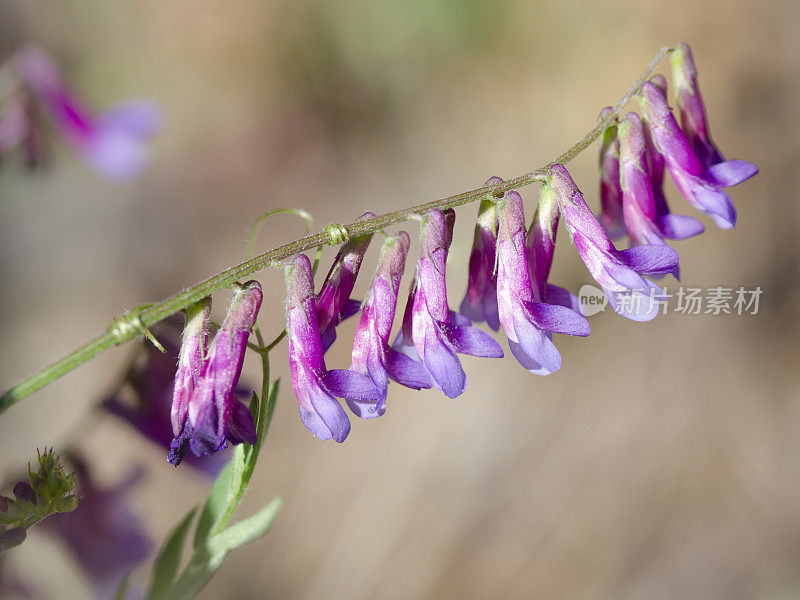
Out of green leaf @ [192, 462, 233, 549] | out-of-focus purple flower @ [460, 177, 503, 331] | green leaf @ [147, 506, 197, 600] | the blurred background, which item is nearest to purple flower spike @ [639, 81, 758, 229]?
out-of-focus purple flower @ [460, 177, 503, 331]

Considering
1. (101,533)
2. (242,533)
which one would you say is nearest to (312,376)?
(242,533)

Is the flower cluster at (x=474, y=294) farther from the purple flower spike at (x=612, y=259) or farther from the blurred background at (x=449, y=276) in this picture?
the blurred background at (x=449, y=276)

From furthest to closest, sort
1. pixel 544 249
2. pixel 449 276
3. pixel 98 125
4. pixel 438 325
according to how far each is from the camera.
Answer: pixel 449 276 < pixel 98 125 < pixel 544 249 < pixel 438 325

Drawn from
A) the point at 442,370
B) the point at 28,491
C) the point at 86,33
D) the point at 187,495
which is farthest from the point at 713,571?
the point at 86,33

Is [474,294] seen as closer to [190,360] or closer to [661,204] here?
[661,204]

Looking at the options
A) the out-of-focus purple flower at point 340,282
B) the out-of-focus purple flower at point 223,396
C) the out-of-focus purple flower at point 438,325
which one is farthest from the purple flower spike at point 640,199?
the out-of-focus purple flower at point 223,396

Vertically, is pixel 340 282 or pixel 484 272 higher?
pixel 484 272
